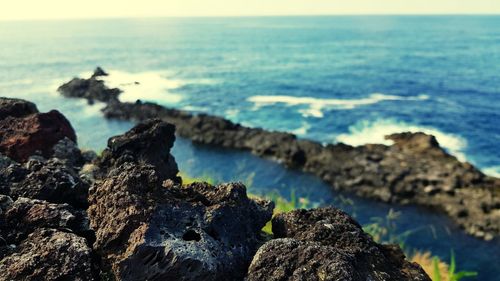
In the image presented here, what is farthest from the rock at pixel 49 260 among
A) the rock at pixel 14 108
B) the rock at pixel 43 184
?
the rock at pixel 14 108

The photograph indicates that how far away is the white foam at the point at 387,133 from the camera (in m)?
55.3

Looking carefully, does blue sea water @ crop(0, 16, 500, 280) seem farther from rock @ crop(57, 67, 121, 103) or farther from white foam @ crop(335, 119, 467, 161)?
rock @ crop(57, 67, 121, 103)

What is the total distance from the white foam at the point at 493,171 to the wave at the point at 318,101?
28167 millimetres

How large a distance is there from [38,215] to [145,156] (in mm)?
4573

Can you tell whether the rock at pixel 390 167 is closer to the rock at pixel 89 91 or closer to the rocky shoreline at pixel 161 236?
the rock at pixel 89 91

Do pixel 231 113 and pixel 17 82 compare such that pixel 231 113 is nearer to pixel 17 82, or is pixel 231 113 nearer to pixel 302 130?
pixel 302 130

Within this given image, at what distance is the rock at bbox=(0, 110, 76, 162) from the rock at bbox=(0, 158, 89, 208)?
3206 mm

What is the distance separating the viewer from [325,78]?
4168 inches

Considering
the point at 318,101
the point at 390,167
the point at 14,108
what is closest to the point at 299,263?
the point at 14,108

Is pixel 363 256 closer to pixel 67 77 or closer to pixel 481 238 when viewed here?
pixel 481 238

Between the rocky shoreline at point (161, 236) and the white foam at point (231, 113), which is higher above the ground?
the rocky shoreline at point (161, 236)

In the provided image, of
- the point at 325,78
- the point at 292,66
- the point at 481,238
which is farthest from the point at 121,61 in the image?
the point at 481,238

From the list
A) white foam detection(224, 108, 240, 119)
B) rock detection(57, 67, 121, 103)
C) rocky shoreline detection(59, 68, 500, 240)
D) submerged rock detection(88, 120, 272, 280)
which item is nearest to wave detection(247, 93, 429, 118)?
white foam detection(224, 108, 240, 119)

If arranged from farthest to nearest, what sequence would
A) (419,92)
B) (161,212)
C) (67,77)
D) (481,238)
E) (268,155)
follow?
→ 1. (67,77)
2. (419,92)
3. (268,155)
4. (481,238)
5. (161,212)
